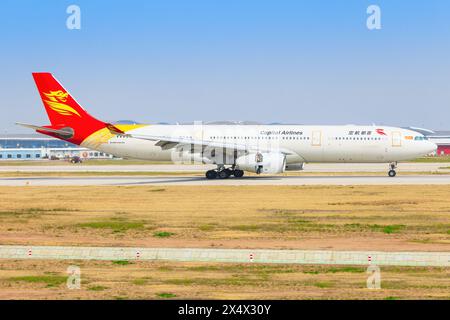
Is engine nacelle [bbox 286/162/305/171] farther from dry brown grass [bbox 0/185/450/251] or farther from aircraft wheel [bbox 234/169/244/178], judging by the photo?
dry brown grass [bbox 0/185/450/251]

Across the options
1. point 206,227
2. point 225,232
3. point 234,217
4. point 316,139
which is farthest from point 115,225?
point 316,139

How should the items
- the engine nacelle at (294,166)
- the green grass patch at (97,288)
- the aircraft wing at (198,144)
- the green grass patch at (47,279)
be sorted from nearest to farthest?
the green grass patch at (97,288) < the green grass patch at (47,279) < the aircraft wing at (198,144) < the engine nacelle at (294,166)

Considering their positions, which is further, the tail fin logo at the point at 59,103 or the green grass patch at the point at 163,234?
the tail fin logo at the point at 59,103

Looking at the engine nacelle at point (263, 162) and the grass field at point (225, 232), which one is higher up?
the engine nacelle at point (263, 162)

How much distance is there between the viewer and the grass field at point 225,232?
62.7ft

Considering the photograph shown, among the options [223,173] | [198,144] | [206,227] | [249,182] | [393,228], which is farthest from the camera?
[223,173]

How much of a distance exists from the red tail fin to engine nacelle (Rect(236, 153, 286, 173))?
41.1ft

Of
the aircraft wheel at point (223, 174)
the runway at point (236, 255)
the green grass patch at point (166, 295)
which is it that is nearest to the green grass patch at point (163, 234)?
the runway at point (236, 255)

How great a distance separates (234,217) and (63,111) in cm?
2964

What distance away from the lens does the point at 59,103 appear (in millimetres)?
59844

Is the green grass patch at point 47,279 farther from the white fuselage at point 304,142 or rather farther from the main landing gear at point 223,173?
the main landing gear at point 223,173


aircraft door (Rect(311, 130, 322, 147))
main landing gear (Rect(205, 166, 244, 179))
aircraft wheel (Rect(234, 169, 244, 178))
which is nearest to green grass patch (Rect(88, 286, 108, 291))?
main landing gear (Rect(205, 166, 244, 179))

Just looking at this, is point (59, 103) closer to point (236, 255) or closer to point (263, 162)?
point (263, 162)

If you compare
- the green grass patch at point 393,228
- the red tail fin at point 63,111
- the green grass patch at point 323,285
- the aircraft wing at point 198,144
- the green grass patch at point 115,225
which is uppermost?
the red tail fin at point 63,111
